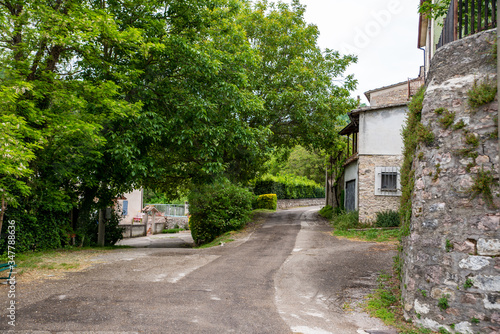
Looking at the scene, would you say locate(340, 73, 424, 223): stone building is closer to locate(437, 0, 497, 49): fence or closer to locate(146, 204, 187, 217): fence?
locate(437, 0, 497, 49): fence

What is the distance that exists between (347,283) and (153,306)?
3931mm

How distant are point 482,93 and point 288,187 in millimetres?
29020

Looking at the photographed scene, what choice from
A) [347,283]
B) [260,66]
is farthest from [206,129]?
[260,66]

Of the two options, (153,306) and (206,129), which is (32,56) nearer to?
(206,129)

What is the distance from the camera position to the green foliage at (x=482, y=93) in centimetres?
461

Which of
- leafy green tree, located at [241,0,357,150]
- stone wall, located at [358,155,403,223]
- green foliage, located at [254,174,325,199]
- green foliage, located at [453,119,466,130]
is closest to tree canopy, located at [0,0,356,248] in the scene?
leafy green tree, located at [241,0,357,150]

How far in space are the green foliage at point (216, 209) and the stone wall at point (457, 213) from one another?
10.0 meters

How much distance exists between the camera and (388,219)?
1427 cm

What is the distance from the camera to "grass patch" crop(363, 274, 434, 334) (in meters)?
4.66

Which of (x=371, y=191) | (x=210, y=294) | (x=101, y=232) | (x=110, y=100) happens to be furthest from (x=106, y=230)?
(x=371, y=191)

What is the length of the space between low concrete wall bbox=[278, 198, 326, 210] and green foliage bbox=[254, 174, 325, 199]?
38 cm

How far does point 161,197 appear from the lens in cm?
3597

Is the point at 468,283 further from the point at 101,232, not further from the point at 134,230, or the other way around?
the point at 134,230

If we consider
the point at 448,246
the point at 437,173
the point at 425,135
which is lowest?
the point at 448,246
